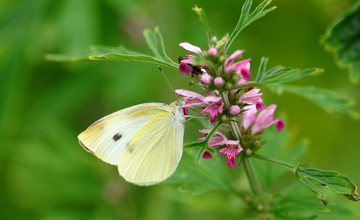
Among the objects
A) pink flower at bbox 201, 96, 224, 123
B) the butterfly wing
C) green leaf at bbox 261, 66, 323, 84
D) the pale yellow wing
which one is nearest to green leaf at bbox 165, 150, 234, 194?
the pale yellow wing

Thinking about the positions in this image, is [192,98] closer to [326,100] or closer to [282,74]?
[282,74]

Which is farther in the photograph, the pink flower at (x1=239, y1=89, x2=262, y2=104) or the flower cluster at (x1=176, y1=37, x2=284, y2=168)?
the pink flower at (x1=239, y1=89, x2=262, y2=104)

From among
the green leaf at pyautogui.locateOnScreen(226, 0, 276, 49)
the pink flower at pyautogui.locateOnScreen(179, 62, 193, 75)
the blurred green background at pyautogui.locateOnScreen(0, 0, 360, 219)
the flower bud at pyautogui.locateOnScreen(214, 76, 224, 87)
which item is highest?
the green leaf at pyautogui.locateOnScreen(226, 0, 276, 49)

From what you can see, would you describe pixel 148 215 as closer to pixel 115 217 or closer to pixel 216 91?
pixel 115 217

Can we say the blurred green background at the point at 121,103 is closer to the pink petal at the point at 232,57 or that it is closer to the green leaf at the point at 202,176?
the green leaf at the point at 202,176

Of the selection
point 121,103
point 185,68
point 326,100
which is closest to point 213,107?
point 185,68

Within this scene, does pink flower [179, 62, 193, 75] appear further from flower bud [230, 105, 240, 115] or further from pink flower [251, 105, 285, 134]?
pink flower [251, 105, 285, 134]

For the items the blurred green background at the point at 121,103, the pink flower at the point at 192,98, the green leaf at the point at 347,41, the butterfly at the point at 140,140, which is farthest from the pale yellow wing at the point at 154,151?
the blurred green background at the point at 121,103
